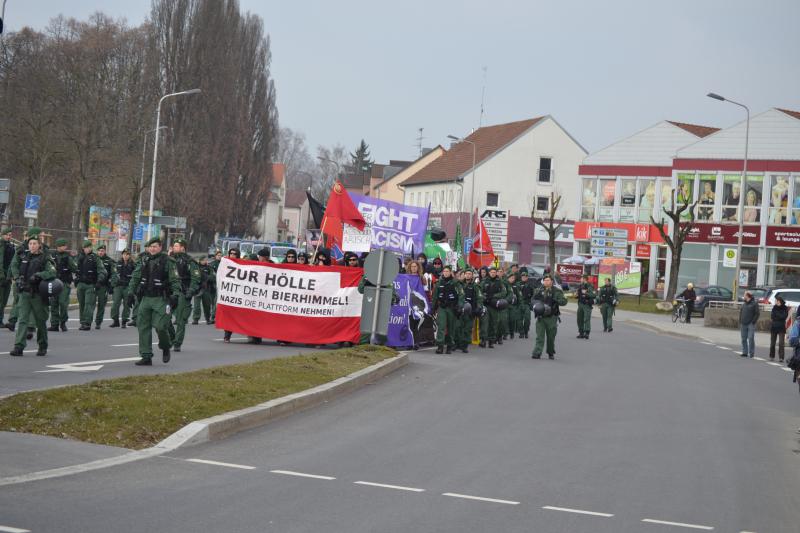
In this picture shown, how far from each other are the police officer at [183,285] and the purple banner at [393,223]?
4583 millimetres

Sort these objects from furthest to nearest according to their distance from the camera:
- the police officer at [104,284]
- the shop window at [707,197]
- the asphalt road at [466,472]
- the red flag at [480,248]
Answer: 1. the shop window at [707,197]
2. the red flag at [480,248]
3. the police officer at [104,284]
4. the asphalt road at [466,472]

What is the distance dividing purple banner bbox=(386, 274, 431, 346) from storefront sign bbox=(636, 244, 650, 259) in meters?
45.3

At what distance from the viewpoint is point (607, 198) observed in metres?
70.8

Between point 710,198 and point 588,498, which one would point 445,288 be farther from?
point 710,198

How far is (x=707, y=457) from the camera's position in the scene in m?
10.9

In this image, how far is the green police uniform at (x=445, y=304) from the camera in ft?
72.2

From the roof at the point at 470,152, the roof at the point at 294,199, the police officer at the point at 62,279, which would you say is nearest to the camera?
the police officer at the point at 62,279

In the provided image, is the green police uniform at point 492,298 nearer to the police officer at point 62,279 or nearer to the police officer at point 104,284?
the police officer at point 104,284

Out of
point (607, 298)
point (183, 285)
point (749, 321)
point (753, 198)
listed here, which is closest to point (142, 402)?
point (183, 285)

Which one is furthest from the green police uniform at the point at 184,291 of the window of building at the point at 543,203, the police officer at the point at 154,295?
the window of building at the point at 543,203

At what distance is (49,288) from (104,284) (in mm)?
7320

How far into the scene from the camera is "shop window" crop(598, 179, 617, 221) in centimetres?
7025

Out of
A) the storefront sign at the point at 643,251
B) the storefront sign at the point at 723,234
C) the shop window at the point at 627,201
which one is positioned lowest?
the storefront sign at the point at 643,251

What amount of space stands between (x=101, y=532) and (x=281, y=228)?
144762mm
